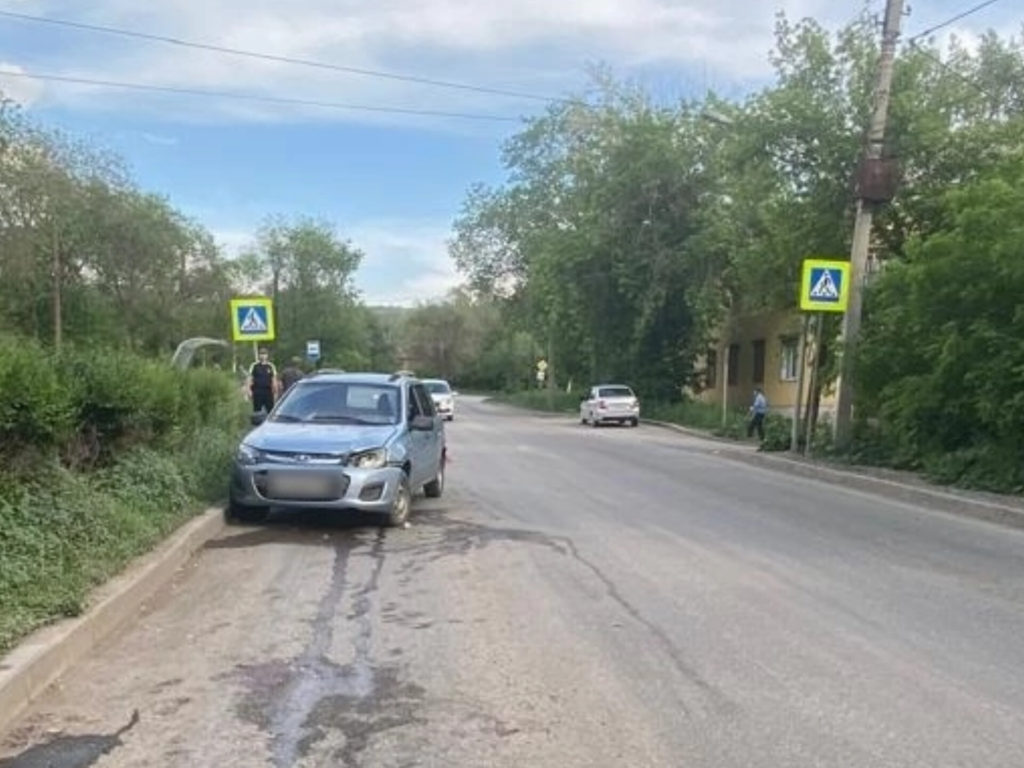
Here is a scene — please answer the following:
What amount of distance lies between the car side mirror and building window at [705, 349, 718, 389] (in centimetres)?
4202

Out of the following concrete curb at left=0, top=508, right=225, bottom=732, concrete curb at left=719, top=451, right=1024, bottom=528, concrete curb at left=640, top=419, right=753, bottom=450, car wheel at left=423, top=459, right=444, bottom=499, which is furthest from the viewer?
concrete curb at left=640, top=419, right=753, bottom=450

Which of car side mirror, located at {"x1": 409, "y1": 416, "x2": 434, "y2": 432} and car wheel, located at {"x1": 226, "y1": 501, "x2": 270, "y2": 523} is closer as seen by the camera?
car wheel, located at {"x1": 226, "y1": 501, "x2": 270, "y2": 523}

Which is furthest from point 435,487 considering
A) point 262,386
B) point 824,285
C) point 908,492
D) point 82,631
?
point 824,285

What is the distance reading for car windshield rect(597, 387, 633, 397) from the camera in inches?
1724

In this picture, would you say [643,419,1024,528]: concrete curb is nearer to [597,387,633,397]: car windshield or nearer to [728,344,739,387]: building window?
[597,387,633,397]: car windshield

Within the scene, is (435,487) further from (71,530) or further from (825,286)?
(825,286)

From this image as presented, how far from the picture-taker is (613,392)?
44.0m

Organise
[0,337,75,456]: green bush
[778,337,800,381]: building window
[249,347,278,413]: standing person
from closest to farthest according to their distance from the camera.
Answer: [0,337,75,456]: green bush → [249,347,278,413]: standing person → [778,337,800,381]: building window

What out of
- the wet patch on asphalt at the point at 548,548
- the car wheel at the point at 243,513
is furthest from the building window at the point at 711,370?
the car wheel at the point at 243,513

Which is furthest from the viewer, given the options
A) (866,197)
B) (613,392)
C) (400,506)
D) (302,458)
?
(613,392)

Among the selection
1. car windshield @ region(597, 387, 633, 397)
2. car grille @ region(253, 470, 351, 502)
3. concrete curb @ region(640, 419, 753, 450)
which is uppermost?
car grille @ region(253, 470, 351, 502)

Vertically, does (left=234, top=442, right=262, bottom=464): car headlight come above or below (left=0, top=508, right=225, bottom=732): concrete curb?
above

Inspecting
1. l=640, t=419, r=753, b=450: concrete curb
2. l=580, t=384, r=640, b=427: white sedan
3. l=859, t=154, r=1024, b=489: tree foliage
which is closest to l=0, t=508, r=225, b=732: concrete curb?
l=859, t=154, r=1024, b=489: tree foliage

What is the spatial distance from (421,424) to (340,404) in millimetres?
894
